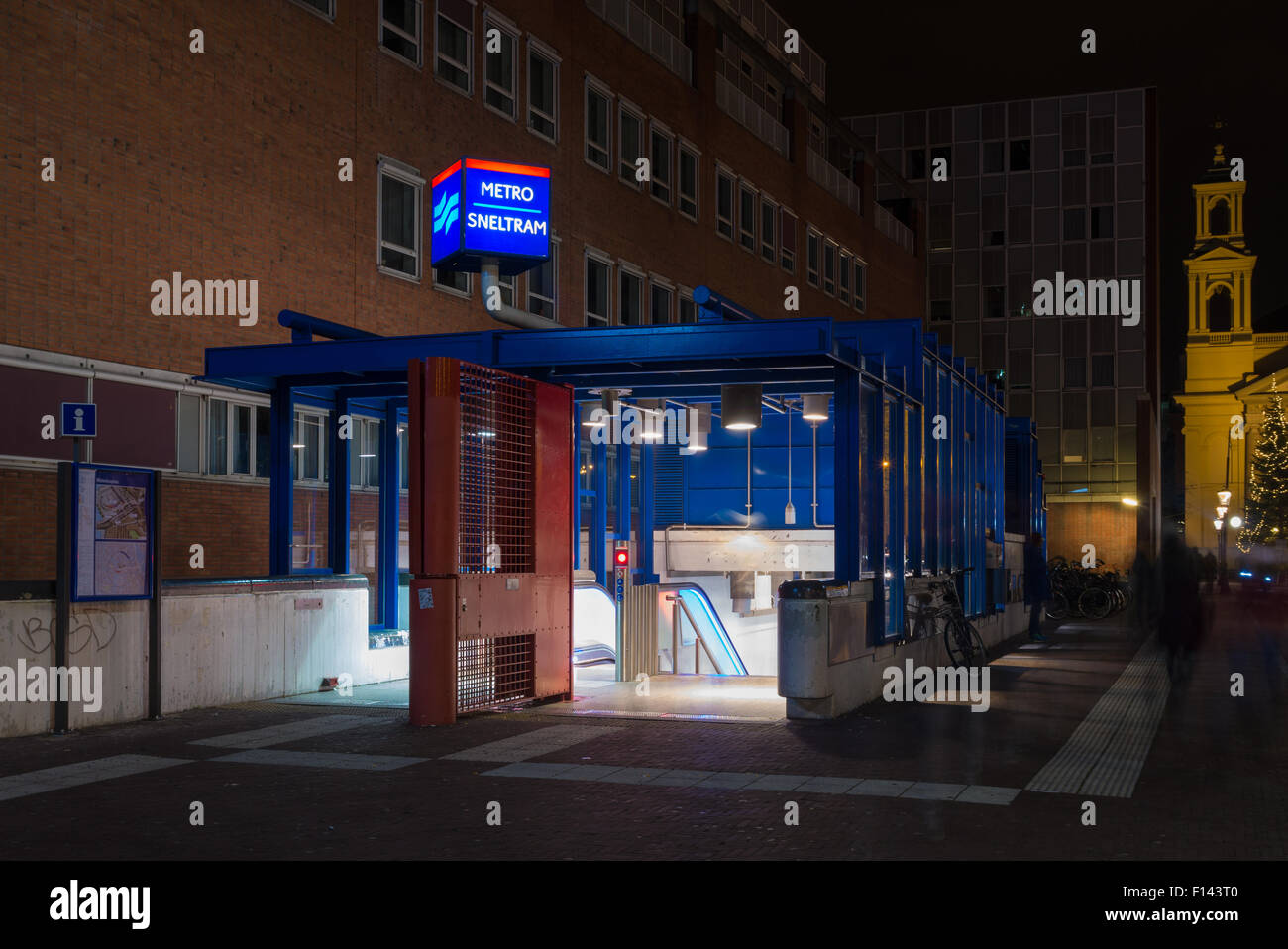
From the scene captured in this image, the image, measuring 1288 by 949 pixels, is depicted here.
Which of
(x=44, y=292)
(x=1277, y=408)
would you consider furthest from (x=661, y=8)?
(x=1277, y=408)

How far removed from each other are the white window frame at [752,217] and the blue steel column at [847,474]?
Answer: 859 inches

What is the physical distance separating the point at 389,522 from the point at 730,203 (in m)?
20.4

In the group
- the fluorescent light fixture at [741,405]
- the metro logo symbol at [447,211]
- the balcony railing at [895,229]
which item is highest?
the balcony railing at [895,229]

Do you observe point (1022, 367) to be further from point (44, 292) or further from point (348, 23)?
point (44, 292)

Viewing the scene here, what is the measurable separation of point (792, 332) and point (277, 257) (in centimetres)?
856

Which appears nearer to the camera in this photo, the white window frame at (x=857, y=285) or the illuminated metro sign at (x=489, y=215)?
the illuminated metro sign at (x=489, y=215)

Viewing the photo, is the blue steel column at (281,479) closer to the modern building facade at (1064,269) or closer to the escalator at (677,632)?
the escalator at (677,632)

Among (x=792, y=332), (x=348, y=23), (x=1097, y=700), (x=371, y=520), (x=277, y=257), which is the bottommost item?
(x=1097, y=700)

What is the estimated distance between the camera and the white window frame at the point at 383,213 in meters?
21.5

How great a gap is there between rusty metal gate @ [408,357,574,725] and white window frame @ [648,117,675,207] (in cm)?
1683

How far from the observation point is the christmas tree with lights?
6862cm

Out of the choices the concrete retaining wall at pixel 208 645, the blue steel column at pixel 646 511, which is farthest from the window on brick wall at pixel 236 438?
the blue steel column at pixel 646 511
